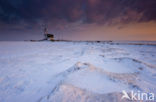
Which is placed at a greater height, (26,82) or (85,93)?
(85,93)

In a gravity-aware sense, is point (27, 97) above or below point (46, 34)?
below

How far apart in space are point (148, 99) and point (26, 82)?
11.4 feet

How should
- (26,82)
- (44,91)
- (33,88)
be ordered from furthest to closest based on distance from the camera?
(26,82)
(33,88)
(44,91)

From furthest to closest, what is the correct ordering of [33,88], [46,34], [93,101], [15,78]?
[46,34] → [15,78] → [33,88] → [93,101]

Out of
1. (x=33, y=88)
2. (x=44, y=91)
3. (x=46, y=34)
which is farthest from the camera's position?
(x=46, y=34)

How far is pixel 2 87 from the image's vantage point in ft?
7.59

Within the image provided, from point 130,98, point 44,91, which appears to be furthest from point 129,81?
point 44,91

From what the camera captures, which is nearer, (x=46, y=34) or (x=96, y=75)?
(x=96, y=75)

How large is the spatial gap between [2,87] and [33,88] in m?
1.00

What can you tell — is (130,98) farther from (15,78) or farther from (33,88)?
(15,78)

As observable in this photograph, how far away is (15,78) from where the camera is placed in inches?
110

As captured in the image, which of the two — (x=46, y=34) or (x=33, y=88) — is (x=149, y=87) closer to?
(x=33, y=88)

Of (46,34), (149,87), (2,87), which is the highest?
(46,34)

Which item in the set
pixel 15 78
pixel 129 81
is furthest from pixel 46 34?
pixel 129 81
